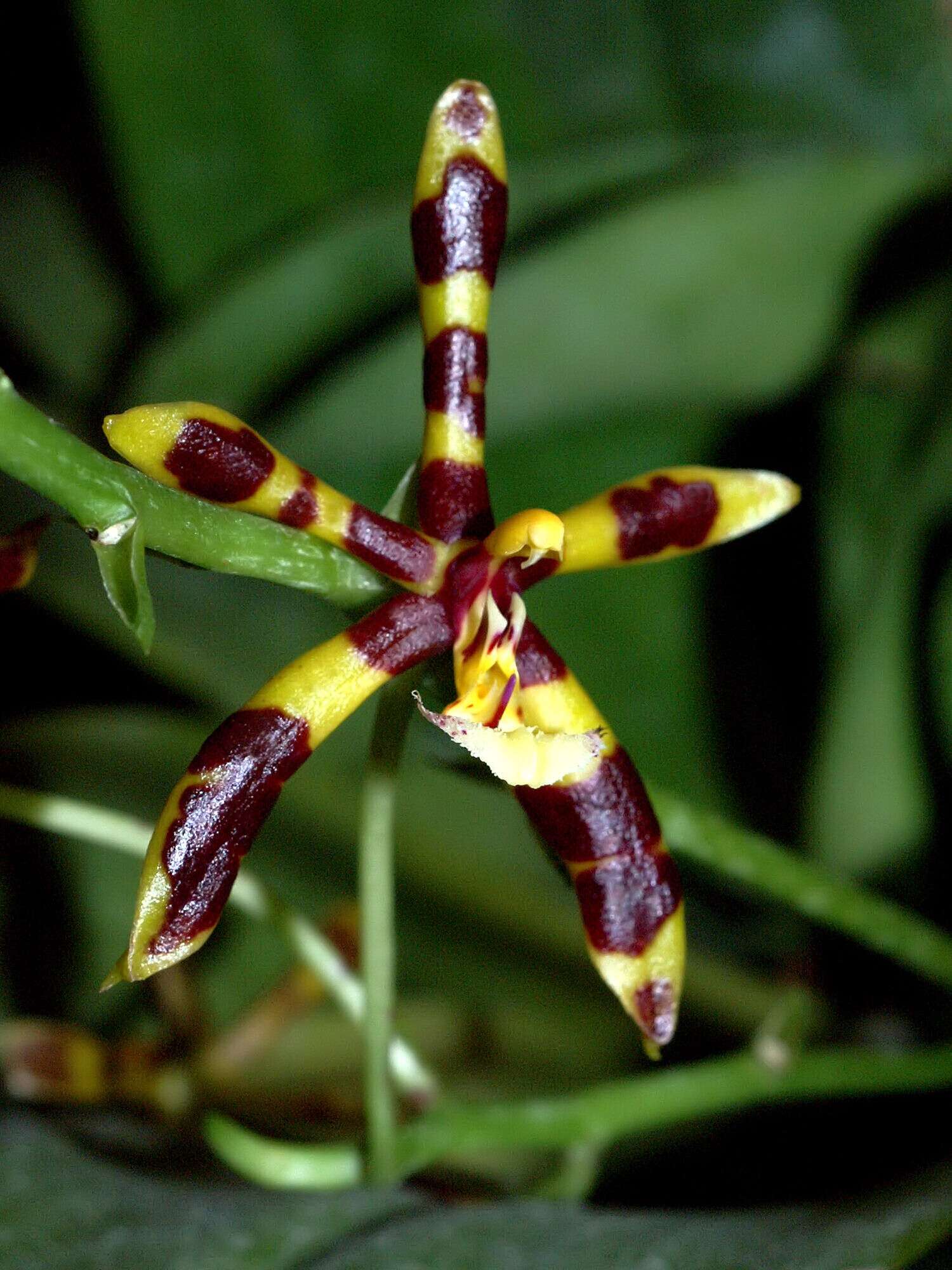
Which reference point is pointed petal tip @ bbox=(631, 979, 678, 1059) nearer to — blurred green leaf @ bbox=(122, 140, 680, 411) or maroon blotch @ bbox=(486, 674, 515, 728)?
maroon blotch @ bbox=(486, 674, 515, 728)

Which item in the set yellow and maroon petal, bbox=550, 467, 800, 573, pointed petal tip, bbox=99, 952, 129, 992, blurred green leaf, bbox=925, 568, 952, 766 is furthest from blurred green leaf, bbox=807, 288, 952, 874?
pointed petal tip, bbox=99, 952, 129, 992

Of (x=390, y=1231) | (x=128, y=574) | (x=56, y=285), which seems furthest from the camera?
(x=56, y=285)

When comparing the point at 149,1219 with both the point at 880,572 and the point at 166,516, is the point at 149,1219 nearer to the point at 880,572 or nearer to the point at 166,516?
the point at 166,516

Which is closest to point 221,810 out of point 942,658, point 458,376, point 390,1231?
point 458,376

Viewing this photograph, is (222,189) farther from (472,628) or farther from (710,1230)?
(710,1230)

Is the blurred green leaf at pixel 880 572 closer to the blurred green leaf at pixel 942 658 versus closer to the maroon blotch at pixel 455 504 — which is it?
the blurred green leaf at pixel 942 658

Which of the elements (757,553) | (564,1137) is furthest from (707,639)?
(564,1137)
